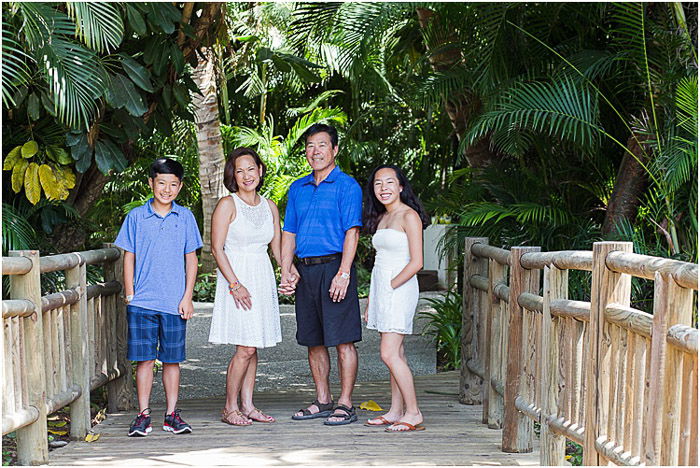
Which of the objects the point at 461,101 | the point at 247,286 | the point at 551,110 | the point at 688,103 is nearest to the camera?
the point at 247,286

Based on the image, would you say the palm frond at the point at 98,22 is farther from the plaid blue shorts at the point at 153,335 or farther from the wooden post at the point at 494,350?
the wooden post at the point at 494,350

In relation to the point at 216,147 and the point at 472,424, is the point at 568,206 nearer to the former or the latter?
the point at 472,424

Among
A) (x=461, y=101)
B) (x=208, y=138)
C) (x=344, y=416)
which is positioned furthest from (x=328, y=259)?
(x=208, y=138)

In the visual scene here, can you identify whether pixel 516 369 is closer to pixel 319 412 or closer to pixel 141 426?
pixel 319 412

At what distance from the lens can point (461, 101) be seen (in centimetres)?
856

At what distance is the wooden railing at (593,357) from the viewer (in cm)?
294

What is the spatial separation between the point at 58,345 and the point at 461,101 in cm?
494

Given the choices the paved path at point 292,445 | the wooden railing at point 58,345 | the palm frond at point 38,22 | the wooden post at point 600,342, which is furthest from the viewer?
the palm frond at point 38,22

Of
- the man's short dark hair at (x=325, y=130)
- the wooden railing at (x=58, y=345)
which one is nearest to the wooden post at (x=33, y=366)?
the wooden railing at (x=58, y=345)

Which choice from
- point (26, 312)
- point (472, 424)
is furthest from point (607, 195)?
point (26, 312)

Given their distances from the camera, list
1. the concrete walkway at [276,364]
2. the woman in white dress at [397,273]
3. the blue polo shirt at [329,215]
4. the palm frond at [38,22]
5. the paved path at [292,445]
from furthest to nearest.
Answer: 1. the concrete walkway at [276,364]
2. the blue polo shirt at [329,215]
3. the woman in white dress at [397,273]
4. the palm frond at [38,22]
5. the paved path at [292,445]

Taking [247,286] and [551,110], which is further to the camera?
[551,110]

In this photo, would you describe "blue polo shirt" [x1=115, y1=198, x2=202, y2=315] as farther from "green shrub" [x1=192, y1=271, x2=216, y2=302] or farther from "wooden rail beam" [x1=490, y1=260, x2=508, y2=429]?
"green shrub" [x1=192, y1=271, x2=216, y2=302]

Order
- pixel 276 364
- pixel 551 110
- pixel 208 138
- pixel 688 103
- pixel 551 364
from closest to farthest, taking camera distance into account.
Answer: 1. pixel 551 364
2. pixel 688 103
3. pixel 551 110
4. pixel 276 364
5. pixel 208 138
